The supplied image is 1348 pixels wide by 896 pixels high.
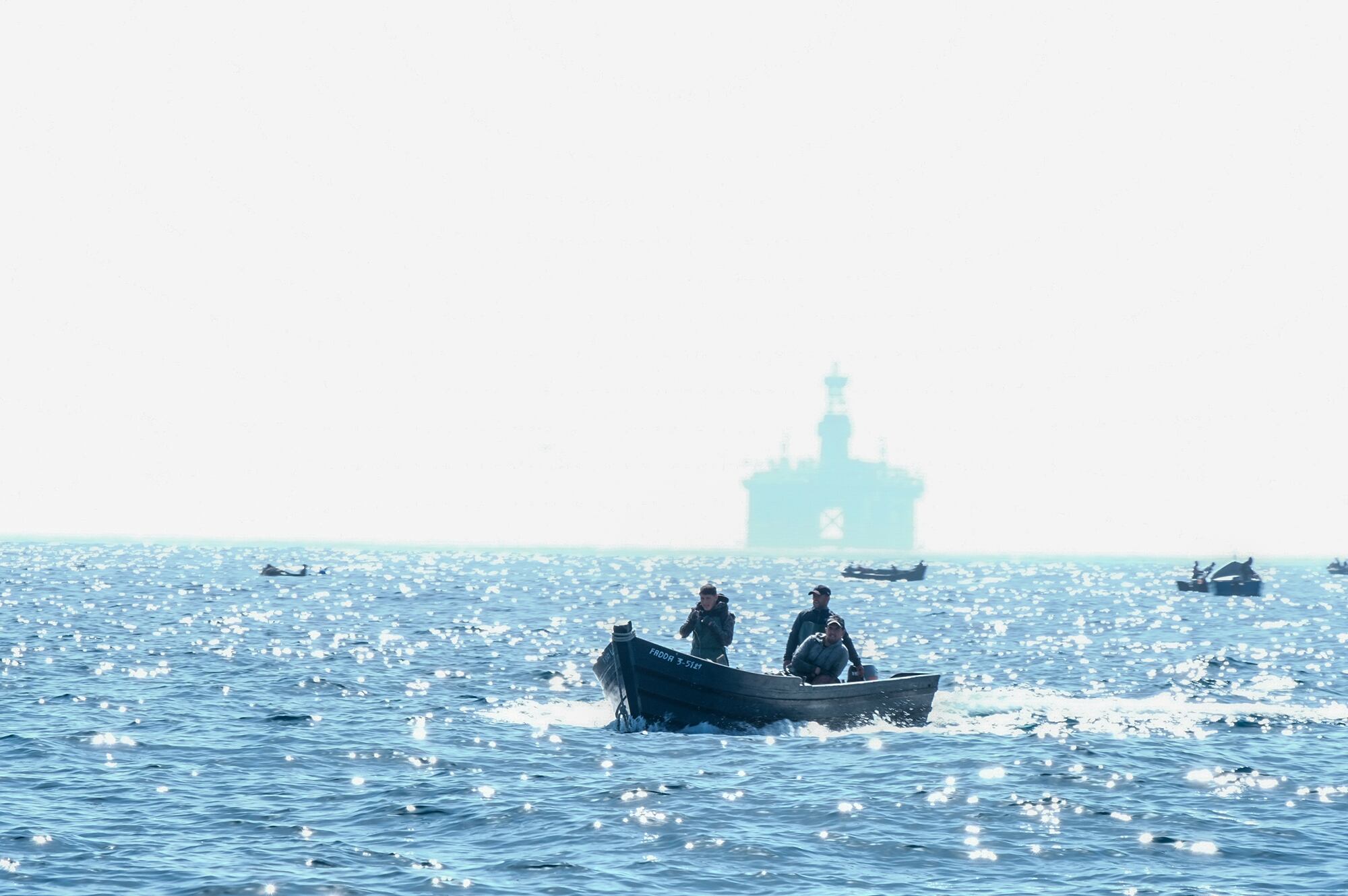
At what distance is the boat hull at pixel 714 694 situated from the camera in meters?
21.3

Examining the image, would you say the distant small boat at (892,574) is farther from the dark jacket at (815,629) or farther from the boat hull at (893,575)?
the dark jacket at (815,629)

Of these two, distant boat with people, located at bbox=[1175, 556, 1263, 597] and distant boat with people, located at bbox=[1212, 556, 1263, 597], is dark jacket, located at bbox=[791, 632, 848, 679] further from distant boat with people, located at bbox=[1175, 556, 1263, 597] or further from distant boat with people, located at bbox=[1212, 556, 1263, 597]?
distant boat with people, located at bbox=[1212, 556, 1263, 597]

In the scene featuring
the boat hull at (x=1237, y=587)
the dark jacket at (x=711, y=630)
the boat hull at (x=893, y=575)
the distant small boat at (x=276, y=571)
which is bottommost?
the distant small boat at (x=276, y=571)

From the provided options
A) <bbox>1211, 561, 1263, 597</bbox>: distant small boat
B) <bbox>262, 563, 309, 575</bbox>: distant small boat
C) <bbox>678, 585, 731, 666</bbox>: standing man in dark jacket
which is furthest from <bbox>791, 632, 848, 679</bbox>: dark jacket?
<bbox>262, 563, 309, 575</bbox>: distant small boat

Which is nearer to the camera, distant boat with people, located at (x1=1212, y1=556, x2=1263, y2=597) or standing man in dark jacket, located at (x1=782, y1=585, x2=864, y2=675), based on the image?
standing man in dark jacket, located at (x1=782, y1=585, x2=864, y2=675)

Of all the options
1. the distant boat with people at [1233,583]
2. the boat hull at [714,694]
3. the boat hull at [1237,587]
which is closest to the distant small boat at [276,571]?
the distant boat with people at [1233,583]

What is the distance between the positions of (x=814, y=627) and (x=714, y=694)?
183 cm

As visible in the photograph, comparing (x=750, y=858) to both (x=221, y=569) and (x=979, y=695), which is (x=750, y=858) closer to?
(x=979, y=695)

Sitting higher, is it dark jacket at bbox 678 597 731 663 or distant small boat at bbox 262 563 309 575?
dark jacket at bbox 678 597 731 663

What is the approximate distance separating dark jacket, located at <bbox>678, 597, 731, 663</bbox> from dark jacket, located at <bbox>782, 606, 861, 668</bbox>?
3.22 ft

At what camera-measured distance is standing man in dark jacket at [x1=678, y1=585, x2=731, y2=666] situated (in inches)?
867

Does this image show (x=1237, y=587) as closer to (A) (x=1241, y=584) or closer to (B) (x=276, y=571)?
(A) (x=1241, y=584)

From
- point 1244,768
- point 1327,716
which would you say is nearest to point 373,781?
point 1244,768

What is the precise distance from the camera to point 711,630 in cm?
2203
